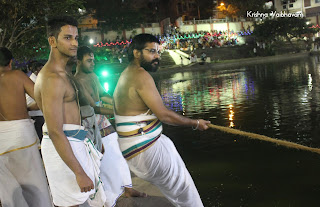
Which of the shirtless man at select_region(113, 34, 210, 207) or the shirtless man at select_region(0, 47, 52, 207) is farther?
the shirtless man at select_region(0, 47, 52, 207)

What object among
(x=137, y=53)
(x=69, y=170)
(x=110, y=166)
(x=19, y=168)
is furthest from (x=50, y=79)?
(x=110, y=166)

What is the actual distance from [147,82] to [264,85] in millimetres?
12776

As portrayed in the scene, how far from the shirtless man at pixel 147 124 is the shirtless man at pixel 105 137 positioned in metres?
0.44

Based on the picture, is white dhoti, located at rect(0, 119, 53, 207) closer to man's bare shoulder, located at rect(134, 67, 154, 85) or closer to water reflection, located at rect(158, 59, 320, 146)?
man's bare shoulder, located at rect(134, 67, 154, 85)

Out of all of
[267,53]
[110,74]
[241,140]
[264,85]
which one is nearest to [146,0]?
[267,53]

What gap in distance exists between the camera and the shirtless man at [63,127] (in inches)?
96.3

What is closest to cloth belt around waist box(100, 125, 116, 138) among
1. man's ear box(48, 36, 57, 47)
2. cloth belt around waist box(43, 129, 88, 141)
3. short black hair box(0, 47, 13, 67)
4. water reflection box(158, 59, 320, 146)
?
short black hair box(0, 47, 13, 67)

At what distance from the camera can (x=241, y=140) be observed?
679cm

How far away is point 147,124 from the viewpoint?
309 centimetres

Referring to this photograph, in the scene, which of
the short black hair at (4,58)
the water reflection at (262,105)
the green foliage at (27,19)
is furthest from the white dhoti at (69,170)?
the green foliage at (27,19)

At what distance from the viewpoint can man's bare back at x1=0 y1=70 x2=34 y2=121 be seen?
341cm

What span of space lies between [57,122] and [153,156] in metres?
0.95

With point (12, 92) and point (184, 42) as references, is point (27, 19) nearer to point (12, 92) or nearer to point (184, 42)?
point (12, 92)

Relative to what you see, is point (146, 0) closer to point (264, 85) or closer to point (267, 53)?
point (267, 53)
